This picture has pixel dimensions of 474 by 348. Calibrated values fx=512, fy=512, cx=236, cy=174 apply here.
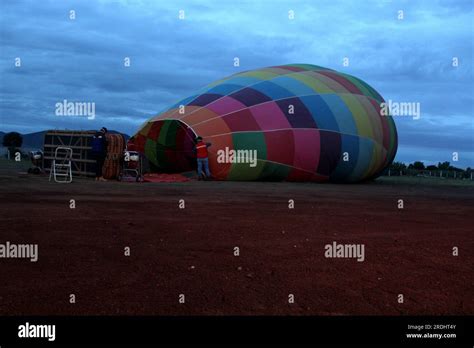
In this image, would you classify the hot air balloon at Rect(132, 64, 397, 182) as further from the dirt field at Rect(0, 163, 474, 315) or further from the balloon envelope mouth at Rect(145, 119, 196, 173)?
the dirt field at Rect(0, 163, 474, 315)

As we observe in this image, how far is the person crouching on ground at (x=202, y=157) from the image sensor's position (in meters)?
19.1

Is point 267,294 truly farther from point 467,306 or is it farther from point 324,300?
point 467,306

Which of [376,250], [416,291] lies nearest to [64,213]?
[376,250]

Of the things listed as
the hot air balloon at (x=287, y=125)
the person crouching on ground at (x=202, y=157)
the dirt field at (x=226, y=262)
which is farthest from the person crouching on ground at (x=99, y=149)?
the dirt field at (x=226, y=262)

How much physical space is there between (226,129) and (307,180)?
4183 millimetres

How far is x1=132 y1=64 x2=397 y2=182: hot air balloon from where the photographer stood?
19719 mm

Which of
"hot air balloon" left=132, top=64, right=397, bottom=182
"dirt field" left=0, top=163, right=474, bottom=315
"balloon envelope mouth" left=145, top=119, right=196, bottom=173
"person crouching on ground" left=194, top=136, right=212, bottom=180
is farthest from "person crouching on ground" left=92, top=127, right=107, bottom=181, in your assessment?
"dirt field" left=0, top=163, right=474, bottom=315

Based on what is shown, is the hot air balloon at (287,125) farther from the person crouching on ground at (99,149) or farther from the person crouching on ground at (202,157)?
the person crouching on ground at (99,149)

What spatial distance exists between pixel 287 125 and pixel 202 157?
11.8ft

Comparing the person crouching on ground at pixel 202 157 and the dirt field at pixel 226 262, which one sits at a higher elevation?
the person crouching on ground at pixel 202 157

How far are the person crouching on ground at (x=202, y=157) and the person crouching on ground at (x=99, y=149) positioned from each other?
3.43 metres

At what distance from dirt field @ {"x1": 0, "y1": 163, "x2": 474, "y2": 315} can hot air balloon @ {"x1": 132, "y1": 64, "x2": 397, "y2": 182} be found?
9.29 metres

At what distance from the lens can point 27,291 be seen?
4.42m

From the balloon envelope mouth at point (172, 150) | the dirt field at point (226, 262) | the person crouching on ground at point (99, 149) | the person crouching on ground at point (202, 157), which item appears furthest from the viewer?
the balloon envelope mouth at point (172, 150)
